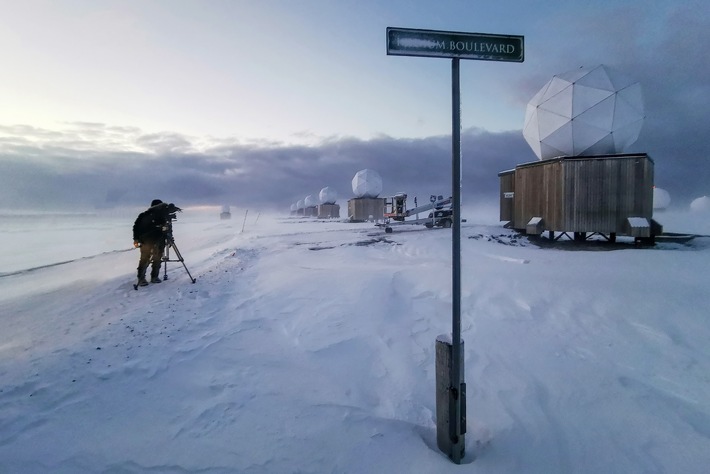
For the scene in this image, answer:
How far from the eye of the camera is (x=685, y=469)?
2.60m

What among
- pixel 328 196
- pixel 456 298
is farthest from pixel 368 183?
pixel 456 298

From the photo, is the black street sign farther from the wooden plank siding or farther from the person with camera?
the wooden plank siding

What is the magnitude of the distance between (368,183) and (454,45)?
107 feet

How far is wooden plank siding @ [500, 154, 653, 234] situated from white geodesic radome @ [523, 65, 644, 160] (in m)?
1.36

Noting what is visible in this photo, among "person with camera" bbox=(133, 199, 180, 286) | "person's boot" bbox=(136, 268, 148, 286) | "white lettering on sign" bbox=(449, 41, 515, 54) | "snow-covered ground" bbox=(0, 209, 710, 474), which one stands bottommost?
"snow-covered ground" bbox=(0, 209, 710, 474)

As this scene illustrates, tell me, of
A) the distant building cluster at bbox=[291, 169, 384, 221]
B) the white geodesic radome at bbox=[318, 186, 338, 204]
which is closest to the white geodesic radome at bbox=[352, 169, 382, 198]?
the distant building cluster at bbox=[291, 169, 384, 221]

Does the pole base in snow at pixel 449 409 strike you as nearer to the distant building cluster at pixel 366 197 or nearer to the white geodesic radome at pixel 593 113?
the white geodesic radome at pixel 593 113

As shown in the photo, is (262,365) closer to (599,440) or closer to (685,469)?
(599,440)

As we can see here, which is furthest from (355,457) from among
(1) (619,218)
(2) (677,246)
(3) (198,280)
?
(2) (677,246)

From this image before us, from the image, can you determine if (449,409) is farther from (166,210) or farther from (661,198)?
(661,198)

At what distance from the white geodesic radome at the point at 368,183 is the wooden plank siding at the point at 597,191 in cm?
2325

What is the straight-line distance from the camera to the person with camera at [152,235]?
8.15 m

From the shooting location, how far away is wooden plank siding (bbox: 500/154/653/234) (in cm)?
1109

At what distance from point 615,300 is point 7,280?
16.5m
